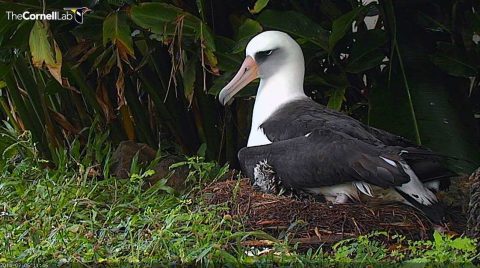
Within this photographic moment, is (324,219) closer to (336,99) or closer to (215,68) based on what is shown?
(215,68)

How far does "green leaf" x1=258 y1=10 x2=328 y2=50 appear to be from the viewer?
564 centimetres

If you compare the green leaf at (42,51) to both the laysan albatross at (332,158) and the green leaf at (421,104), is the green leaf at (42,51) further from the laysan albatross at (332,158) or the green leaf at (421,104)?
the green leaf at (421,104)

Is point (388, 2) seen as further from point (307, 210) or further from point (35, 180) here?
point (35, 180)

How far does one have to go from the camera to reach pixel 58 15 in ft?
19.3

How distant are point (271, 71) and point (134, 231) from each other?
57.3 inches

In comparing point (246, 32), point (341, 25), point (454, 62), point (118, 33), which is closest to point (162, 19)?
point (118, 33)

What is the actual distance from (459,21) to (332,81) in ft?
2.91

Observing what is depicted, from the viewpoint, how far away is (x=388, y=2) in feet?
19.0

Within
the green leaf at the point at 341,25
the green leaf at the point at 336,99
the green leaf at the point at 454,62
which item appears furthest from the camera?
the green leaf at the point at 336,99

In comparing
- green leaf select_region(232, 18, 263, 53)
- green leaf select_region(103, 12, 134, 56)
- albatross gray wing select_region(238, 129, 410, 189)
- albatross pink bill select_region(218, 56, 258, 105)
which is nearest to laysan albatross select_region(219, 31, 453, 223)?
albatross gray wing select_region(238, 129, 410, 189)

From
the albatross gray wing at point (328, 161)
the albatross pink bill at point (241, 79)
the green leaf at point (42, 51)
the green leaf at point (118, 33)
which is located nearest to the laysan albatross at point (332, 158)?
the albatross gray wing at point (328, 161)

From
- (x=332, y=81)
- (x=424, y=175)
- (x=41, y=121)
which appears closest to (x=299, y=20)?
(x=332, y=81)

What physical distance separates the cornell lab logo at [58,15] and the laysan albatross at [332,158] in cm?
121

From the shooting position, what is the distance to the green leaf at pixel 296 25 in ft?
18.5
